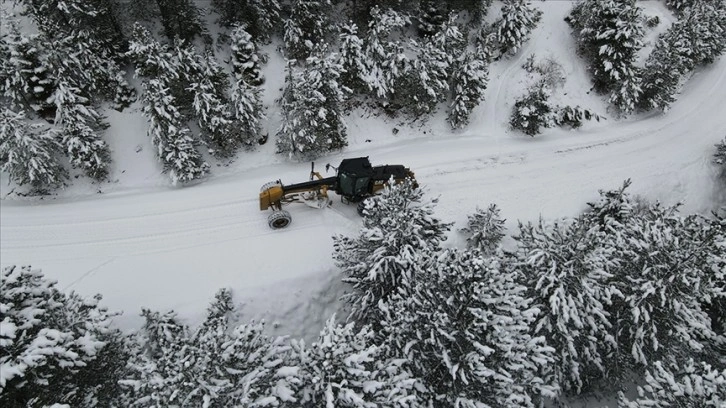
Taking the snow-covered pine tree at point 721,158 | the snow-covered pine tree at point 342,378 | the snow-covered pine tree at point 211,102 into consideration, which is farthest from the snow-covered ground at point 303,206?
the snow-covered pine tree at point 342,378

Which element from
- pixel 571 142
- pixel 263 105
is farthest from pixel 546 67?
pixel 263 105

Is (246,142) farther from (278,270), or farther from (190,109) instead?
(278,270)

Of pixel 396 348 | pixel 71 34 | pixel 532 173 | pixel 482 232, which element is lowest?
pixel 396 348

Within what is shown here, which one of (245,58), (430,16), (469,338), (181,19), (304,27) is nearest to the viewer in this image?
(469,338)

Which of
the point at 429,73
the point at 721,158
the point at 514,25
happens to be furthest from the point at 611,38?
the point at 429,73

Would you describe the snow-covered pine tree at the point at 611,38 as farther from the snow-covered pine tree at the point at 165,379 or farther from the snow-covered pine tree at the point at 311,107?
the snow-covered pine tree at the point at 165,379

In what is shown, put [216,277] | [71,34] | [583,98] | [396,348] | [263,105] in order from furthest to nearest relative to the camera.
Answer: [583,98] → [263,105] → [71,34] → [216,277] → [396,348]

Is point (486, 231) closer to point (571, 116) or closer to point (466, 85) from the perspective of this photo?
point (466, 85)
